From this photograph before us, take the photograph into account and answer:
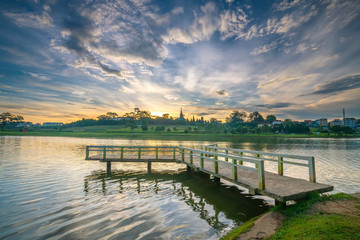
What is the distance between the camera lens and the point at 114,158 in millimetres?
16516

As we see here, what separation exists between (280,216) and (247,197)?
3.54 metres

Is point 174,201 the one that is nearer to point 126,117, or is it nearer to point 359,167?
point 359,167

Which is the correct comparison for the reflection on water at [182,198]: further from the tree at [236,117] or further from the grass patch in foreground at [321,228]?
the tree at [236,117]

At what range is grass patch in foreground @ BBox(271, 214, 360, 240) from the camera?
4.11 m

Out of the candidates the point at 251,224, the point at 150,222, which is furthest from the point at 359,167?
the point at 150,222

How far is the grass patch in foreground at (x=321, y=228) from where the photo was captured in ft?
13.5

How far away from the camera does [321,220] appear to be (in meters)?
4.87

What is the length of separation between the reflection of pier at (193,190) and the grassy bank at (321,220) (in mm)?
1846

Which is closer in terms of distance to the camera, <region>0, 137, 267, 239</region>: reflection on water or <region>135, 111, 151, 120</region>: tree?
<region>0, 137, 267, 239</region>: reflection on water

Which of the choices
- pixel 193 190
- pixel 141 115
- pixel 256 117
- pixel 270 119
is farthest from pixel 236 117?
pixel 193 190

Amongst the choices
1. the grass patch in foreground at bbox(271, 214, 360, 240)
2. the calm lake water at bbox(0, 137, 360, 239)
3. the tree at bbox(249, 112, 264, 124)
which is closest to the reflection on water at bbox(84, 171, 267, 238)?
the calm lake water at bbox(0, 137, 360, 239)

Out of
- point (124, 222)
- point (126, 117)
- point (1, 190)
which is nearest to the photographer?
point (124, 222)

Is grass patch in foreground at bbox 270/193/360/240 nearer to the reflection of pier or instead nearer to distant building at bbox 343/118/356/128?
the reflection of pier

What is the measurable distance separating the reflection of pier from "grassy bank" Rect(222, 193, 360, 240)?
1.85 metres
